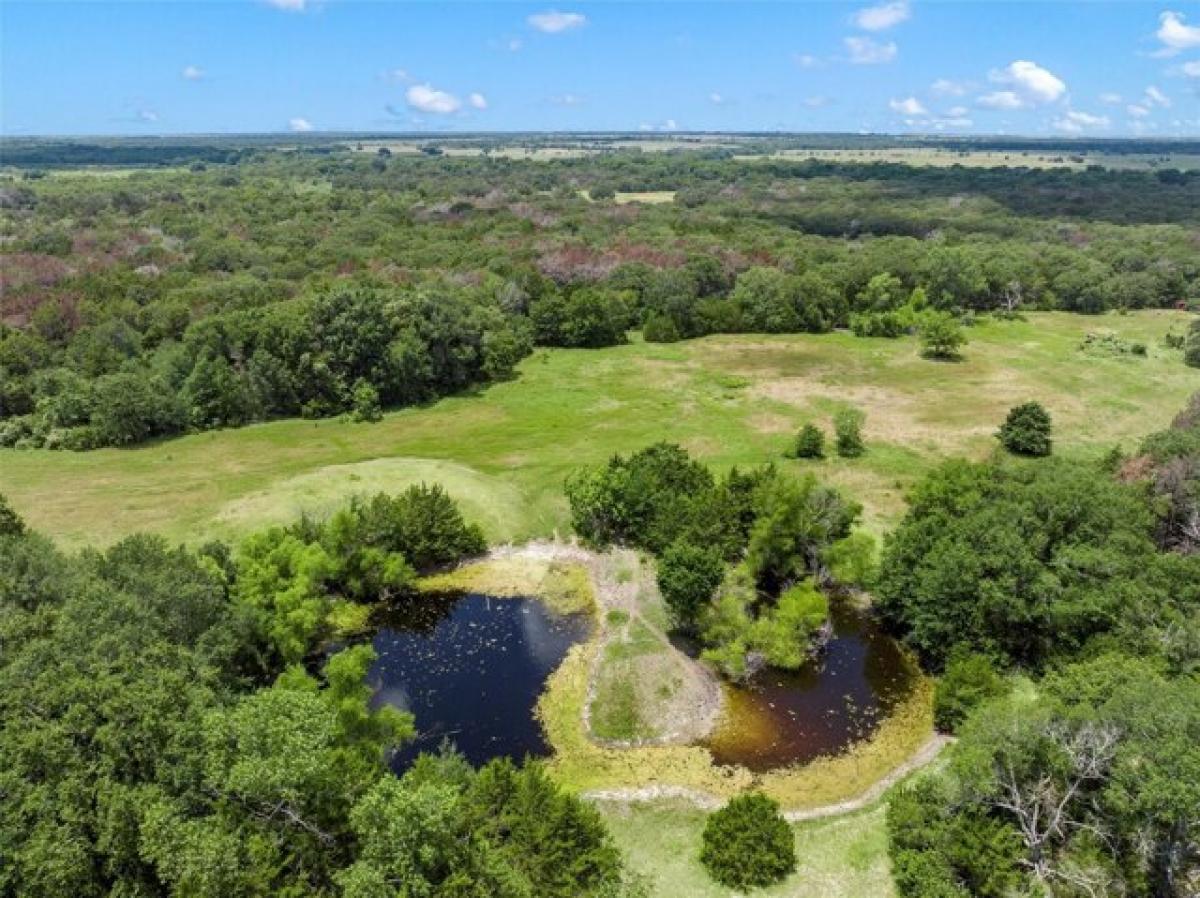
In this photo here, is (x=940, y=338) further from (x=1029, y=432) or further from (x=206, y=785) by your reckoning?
(x=206, y=785)

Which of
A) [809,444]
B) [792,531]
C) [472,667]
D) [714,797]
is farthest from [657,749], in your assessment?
[809,444]

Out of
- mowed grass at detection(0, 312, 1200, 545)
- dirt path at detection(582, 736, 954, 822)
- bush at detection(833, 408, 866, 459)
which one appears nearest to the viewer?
dirt path at detection(582, 736, 954, 822)

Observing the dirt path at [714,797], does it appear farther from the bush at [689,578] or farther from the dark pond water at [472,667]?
the bush at [689,578]

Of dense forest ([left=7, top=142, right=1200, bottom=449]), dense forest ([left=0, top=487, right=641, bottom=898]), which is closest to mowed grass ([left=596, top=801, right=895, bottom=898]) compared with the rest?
dense forest ([left=0, top=487, right=641, bottom=898])

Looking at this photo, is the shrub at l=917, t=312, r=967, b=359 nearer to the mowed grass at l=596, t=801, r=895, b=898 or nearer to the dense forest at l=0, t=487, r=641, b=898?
the mowed grass at l=596, t=801, r=895, b=898

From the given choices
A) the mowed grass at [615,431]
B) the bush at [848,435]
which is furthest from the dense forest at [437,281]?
the bush at [848,435]

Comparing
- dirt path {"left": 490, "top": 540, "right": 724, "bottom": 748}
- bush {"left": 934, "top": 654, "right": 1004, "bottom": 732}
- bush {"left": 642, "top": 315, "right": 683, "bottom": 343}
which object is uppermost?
bush {"left": 642, "top": 315, "right": 683, "bottom": 343}
